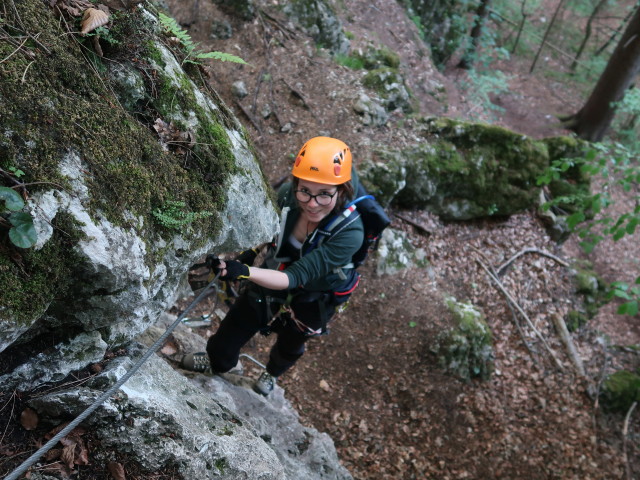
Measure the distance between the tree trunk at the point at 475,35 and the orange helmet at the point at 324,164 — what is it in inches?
547

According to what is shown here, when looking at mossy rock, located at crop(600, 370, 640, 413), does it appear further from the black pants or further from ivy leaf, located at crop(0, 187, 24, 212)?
ivy leaf, located at crop(0, 187, 24, 212)

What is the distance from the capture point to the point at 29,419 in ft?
6.77

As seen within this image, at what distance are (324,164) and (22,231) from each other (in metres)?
2.05

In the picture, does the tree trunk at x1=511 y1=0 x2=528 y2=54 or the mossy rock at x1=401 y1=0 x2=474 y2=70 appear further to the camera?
the tree trunk at x1=511 y1=0 x2=528 y2=54

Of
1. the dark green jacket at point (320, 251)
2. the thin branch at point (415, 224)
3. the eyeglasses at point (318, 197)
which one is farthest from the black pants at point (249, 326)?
the thin branch at point (415, 224)

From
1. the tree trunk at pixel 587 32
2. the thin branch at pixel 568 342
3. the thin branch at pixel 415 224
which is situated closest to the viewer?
the thin branch at pixel 568 342

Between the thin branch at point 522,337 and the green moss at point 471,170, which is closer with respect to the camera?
the thin branch at point 522,337

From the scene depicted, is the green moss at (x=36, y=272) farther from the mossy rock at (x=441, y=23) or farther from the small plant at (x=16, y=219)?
the mossy rock at (x=441, y=23)

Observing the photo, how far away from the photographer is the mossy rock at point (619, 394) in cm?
723

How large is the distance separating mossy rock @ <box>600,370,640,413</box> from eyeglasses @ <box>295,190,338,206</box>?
282 inches

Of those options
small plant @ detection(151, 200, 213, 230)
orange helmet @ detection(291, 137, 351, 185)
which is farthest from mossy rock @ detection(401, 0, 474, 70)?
small plant @ detection(151, 200, 213, 230)

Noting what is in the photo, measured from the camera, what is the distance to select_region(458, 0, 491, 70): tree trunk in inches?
560

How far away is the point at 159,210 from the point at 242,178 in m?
0.77

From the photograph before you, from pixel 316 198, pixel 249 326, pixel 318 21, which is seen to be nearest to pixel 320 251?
pixel 316 198
